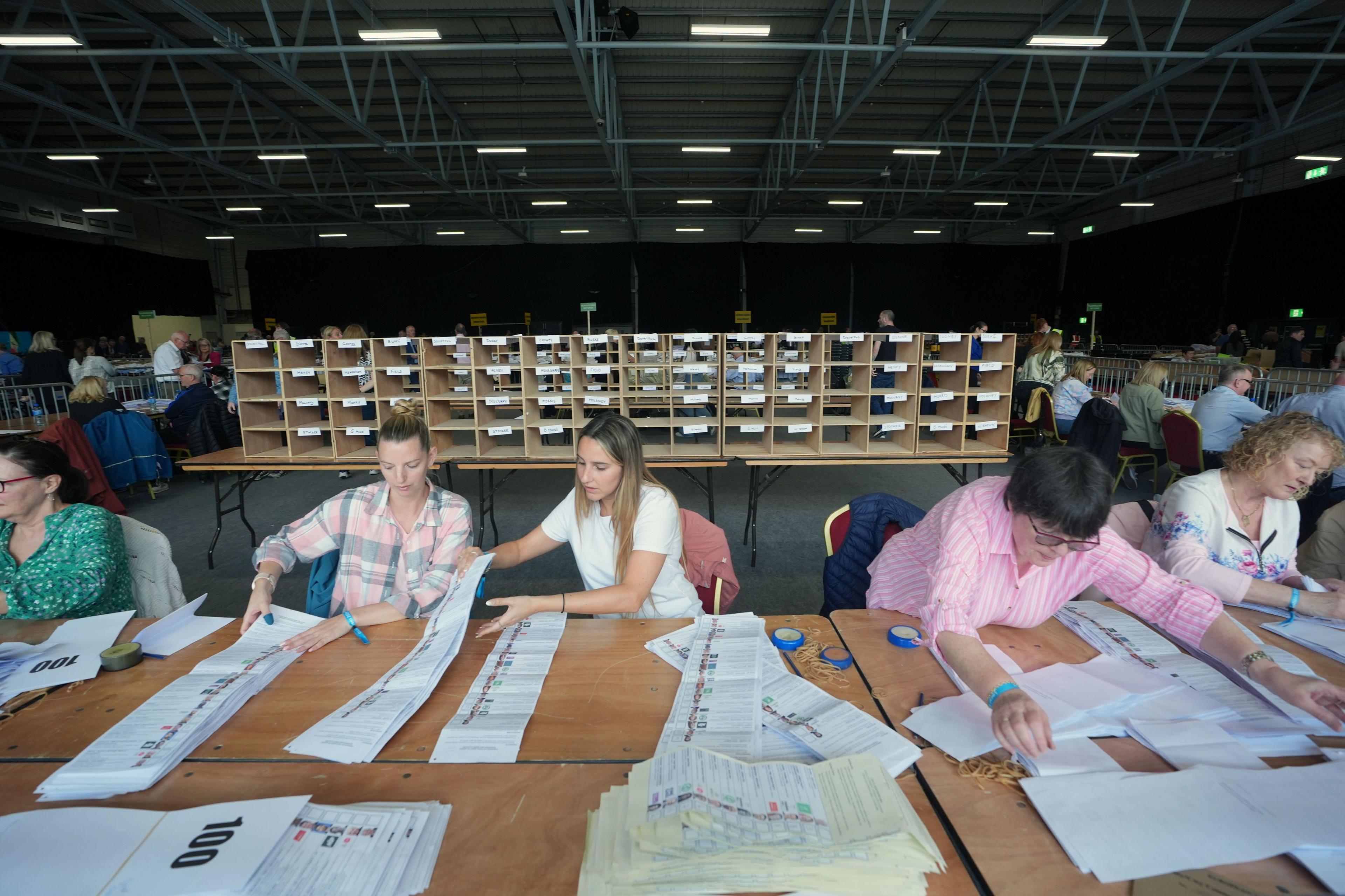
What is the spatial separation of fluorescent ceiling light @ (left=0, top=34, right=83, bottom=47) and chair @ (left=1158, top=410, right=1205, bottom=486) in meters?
9.46

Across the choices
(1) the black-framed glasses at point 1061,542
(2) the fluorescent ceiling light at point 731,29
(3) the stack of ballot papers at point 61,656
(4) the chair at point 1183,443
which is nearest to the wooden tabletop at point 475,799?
(3) the stack of ballot papers at point 61,656

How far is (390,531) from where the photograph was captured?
1929 mm

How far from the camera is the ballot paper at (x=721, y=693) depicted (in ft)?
3.50

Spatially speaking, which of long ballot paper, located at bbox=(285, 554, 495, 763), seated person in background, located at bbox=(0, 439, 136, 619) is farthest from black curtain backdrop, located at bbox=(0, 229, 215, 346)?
long ballot paper, located at bbox=(285, 554, 495, 763)

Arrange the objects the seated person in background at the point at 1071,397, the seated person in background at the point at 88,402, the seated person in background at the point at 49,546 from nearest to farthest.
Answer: the seated person in background at the point at 49,546 < the seated person in background at the point at 88,402 < the seated person in background at the point at 1071,397

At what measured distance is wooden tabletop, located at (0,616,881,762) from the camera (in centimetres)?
110

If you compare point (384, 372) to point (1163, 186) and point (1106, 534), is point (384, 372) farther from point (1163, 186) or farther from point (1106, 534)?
point (1163, 186)

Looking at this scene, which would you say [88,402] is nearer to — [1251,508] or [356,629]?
[356,629]

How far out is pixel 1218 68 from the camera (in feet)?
27.0

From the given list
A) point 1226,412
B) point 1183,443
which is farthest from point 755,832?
point 1226,412

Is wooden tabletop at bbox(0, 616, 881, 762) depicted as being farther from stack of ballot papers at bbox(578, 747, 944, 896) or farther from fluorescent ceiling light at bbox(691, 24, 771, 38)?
fluorescent ceiling light at bbox(691, 24, 771, 38)

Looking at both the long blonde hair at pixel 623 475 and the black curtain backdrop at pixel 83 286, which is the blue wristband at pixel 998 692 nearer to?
the long blonde hair at pixel 623 475

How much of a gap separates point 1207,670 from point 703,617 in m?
1.08

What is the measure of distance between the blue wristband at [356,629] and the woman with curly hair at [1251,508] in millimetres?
2147
